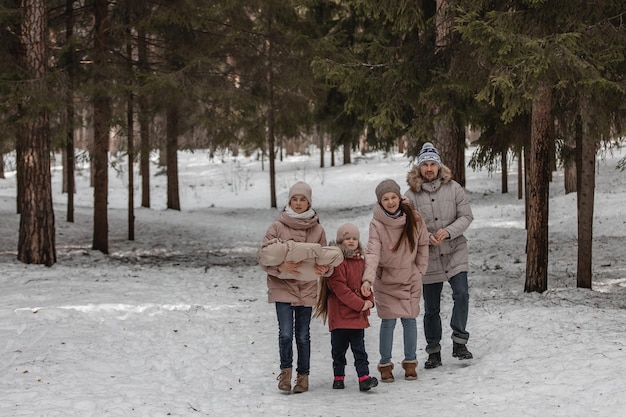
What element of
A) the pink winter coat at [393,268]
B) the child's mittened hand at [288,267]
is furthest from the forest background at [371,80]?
the child's mittened hand at [288,267]

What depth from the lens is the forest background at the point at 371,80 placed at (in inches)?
309

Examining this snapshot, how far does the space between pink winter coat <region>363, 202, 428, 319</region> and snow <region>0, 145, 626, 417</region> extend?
28.9 inches

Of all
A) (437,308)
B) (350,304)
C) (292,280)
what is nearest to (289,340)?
(292,280)

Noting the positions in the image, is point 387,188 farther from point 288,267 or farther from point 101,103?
point 101,103

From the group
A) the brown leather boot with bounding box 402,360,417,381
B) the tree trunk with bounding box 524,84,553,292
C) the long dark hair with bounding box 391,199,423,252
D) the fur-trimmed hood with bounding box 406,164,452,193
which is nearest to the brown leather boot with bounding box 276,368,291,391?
the brown leather boot with bounding box 402,360,417,381

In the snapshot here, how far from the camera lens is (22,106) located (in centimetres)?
1138

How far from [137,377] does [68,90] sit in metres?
6.92

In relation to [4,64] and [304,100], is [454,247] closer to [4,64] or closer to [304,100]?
[4,64]

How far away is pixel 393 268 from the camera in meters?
6.08

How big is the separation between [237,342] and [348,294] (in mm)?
2491

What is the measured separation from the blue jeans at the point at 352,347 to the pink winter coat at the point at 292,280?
1.29ft

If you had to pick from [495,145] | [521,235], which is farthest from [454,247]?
[521,235]

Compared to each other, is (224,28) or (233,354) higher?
(224,28)

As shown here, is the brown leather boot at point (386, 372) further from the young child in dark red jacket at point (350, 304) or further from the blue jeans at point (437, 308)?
the blue jeans at point (437, 308)
